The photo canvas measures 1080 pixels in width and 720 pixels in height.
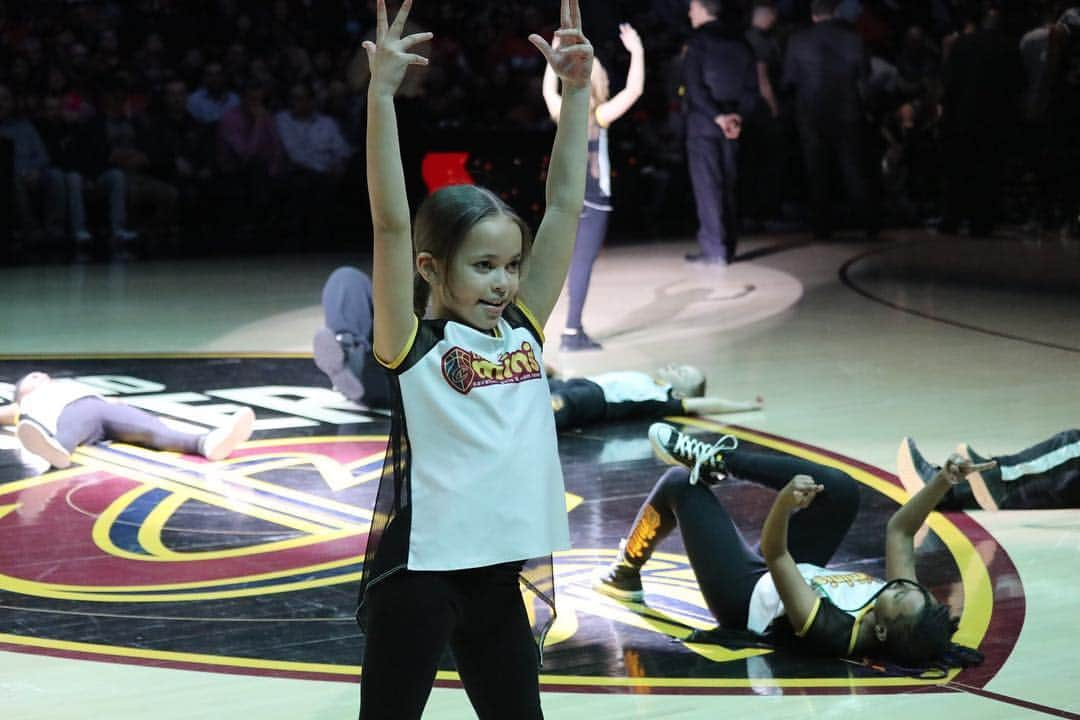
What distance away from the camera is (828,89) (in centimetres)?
1257

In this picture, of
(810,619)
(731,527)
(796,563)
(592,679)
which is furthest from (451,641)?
(796,563)

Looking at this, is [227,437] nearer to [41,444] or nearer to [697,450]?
[41,444]

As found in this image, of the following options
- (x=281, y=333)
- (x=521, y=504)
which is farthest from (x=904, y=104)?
(x=521, y=504)

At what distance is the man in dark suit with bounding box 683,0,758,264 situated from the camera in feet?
36.5

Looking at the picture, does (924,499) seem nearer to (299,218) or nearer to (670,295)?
(670,295)

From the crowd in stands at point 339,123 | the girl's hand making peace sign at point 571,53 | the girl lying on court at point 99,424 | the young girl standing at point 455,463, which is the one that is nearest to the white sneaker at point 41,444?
the girl lying on court at point 99,424

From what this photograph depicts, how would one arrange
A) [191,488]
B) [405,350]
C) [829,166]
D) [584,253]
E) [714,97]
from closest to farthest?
1. [405,350]
2. [191,488]
3. [584,253]
4. [714,97]
5. [829,166]

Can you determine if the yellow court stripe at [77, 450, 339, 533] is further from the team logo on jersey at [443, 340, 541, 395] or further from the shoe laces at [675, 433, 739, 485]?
the team logo on jersey at [443, 340, 541, 395]

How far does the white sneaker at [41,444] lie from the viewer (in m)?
5.69

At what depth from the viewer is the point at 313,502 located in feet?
17.5

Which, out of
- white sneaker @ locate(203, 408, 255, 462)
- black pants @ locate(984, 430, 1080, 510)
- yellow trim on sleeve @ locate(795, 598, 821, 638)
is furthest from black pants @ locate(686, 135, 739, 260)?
yellow trim on sleeve @ locate(795, 598, 821, 638)

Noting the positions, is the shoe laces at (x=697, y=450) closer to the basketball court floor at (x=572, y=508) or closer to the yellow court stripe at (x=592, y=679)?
the basketball court floor at (x=572, y=508)

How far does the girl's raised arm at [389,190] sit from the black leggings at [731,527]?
1740 mm

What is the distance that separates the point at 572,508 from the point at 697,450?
1109 millimetres
